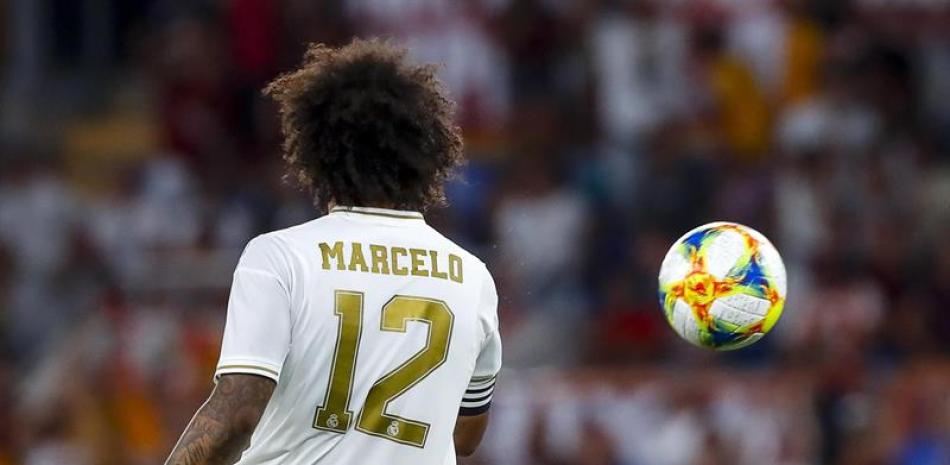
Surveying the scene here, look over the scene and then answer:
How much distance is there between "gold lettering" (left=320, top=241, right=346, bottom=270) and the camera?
5.04 meters

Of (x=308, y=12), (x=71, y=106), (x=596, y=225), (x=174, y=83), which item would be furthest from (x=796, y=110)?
(x=71, y=106)

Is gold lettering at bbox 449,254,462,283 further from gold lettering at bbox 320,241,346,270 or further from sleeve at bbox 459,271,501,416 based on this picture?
gold lettering at bbox 320,241,346,270

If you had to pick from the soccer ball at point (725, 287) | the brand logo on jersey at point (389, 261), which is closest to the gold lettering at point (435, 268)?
the brand logo on jersey at point (389, 261)

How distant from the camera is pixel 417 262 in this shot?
5.18 meters

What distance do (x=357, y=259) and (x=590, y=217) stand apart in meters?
7.39

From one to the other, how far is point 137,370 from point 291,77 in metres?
7.55

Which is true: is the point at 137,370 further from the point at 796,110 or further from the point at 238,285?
the point at 238,285

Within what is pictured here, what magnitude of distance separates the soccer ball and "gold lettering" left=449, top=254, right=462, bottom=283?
116 cm

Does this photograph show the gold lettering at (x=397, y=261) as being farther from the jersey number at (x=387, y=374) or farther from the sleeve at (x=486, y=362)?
the sleeve at (x=486, y=362)

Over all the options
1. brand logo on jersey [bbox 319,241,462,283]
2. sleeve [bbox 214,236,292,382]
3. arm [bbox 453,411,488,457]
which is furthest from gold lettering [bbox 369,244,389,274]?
arm [bbox 453,411,488,457]

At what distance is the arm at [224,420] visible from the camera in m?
4.86

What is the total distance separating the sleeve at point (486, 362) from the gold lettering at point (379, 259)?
0.35 metres

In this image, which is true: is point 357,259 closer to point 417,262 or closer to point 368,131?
point 417,262

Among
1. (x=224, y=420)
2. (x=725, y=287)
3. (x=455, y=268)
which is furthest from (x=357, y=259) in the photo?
(x=725, y=287)
